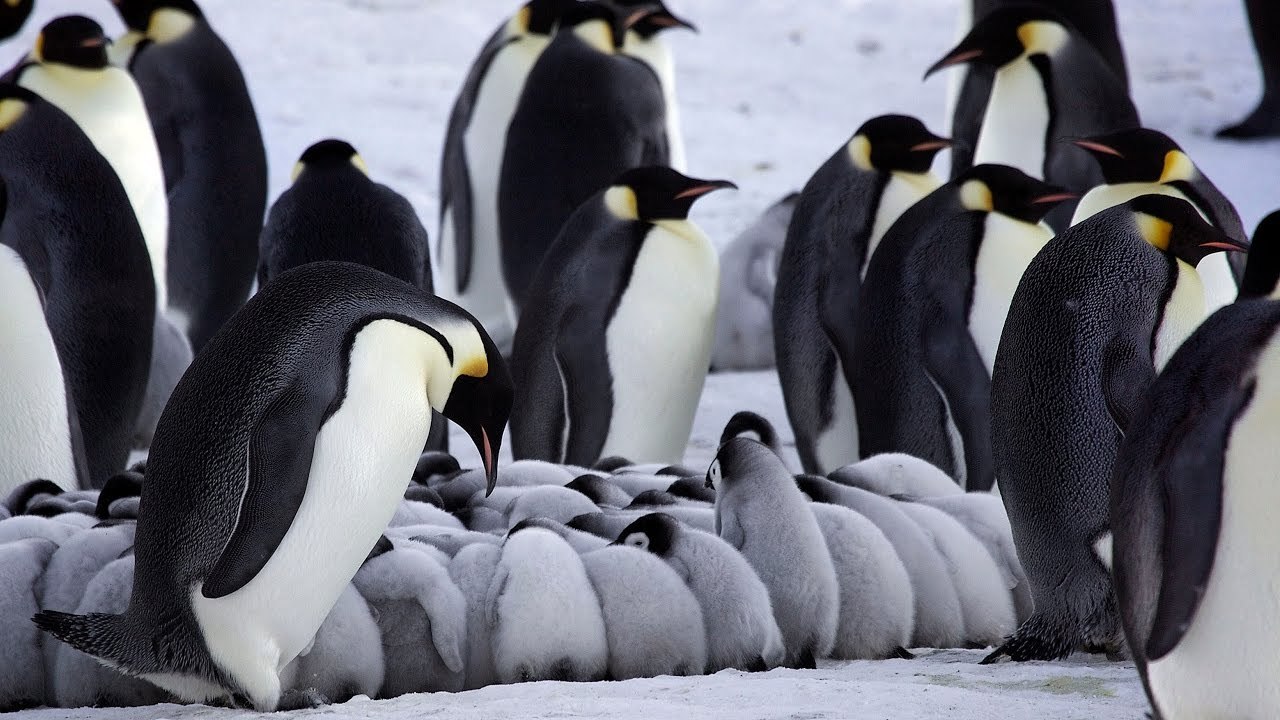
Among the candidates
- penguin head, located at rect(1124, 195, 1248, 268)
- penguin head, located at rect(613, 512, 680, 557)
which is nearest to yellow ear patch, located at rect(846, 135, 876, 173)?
penguin head, located at rect(1124, 195, 1248, 268)

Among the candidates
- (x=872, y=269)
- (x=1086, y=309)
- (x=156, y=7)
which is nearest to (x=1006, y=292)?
(x=872, y=269)

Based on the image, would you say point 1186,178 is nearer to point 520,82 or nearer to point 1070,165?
point 1070,165

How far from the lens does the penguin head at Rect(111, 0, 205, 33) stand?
21.9 feet

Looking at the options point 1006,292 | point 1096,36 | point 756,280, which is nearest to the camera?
point 1006,292

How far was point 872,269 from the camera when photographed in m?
4.19

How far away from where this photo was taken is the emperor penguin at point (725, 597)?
9.20 feet

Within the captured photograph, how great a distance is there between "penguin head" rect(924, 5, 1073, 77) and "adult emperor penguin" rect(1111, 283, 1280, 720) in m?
3.34

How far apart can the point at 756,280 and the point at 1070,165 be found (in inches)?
52.8

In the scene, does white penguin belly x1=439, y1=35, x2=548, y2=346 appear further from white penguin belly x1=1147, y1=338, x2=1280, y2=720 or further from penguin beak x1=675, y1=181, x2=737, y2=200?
white penguin belly x1=1147, y1=338, x2=1280, y2=720

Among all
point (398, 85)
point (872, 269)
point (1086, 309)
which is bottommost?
point (398, 85)

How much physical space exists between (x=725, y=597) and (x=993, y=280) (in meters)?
1.41

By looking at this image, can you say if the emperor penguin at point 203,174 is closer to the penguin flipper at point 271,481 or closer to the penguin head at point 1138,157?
the penguin head at point 1138,157

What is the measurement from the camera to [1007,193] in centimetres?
405

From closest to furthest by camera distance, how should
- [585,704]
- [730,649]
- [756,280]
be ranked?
[585,704]
[730,649]
[756,280]
